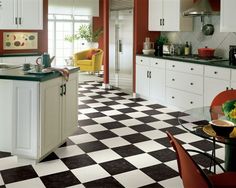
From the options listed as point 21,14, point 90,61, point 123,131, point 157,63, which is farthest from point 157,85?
point 90,61

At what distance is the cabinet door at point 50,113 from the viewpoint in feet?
11.5

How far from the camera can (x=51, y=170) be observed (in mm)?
3469

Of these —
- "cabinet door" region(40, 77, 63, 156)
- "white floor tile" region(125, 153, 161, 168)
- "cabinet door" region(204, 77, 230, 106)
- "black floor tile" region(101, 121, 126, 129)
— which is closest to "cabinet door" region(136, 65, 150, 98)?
"cabinet door" region(204, 77, 230, 106)

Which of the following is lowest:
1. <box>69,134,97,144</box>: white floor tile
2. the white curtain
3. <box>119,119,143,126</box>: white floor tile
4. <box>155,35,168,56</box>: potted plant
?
<box>69,134,97,144</box>: white floor tile

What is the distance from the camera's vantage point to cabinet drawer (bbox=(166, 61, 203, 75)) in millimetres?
5454

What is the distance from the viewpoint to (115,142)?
438cm

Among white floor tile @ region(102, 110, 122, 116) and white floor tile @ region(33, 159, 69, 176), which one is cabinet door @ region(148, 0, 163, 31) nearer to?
white floor tile @ region(102, 110, 122, 116)

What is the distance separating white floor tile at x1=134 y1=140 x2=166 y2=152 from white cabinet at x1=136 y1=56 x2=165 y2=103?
222 cm

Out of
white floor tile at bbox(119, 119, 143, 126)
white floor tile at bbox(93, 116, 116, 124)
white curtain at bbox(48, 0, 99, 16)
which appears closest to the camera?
white floor tile at bbox(119, 119, 143, 126)

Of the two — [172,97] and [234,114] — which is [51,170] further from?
[172,97]

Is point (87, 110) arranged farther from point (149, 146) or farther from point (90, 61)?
point (90, 61)

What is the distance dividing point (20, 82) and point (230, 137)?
219 cm

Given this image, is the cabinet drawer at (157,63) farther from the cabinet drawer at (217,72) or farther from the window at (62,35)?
the window at (62,35)

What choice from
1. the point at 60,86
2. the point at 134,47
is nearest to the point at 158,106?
the point at 134,47
